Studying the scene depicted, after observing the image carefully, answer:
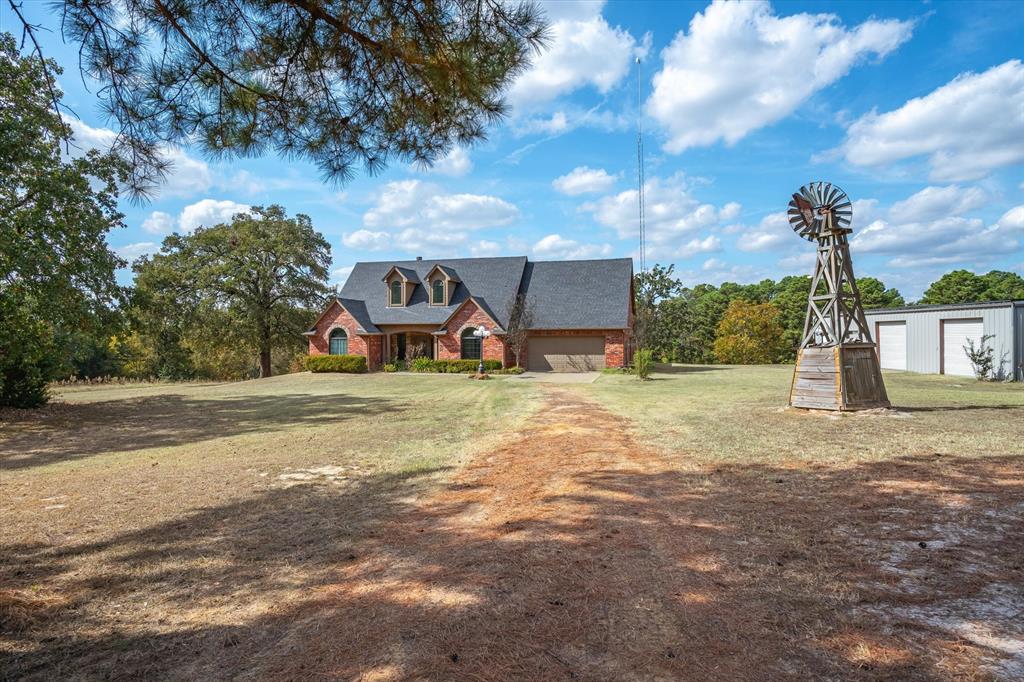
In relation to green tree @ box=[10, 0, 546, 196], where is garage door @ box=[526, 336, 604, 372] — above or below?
below

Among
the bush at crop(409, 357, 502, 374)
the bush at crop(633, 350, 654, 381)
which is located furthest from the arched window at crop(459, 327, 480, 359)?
the bush at crop(633, 350, 654, 381)

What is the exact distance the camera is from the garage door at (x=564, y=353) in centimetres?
2861

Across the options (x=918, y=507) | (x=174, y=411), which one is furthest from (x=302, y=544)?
(x=174, y=411)

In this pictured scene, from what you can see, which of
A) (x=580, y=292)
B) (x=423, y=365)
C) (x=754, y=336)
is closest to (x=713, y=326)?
(x=754, y=336)

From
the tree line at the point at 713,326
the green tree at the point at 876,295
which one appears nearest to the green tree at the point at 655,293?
the tree line at the point at 713,326

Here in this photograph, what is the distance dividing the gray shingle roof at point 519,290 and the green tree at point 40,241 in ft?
53.2

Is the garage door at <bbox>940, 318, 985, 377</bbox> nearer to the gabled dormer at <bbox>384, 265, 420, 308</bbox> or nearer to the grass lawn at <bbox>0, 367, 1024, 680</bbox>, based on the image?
the grass lawn at <bbox>0, 367, 1024, 680</bbox>

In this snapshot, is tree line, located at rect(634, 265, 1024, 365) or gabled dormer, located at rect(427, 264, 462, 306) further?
tree line, located at rect(634, 265, 1024, 365)

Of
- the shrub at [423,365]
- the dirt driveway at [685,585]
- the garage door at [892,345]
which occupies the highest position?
the garage door at [892,345]

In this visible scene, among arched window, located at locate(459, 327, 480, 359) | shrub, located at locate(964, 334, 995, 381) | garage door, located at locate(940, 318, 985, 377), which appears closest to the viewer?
shrub, located at locate(964, 334, 995, 381)

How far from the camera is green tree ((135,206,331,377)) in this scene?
30797mm

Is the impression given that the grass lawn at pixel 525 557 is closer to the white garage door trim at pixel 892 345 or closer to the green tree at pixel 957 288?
the white garage door trim at pixel 892 345

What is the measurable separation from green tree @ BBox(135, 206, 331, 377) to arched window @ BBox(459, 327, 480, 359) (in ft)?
36.4

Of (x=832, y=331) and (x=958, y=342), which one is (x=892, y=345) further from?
(x=832, y=331)
